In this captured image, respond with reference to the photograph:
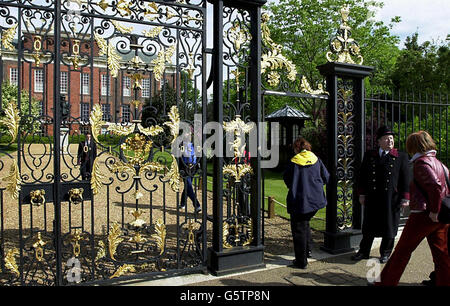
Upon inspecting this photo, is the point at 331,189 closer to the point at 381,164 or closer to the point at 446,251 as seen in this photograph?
the point at 381,164

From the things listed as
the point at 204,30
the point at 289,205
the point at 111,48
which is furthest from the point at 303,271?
the point at 111,48

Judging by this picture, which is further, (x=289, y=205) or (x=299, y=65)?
(x=299, y=65)

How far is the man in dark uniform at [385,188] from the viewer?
4.79 m

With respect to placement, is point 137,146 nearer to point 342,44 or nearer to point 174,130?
point 174,130

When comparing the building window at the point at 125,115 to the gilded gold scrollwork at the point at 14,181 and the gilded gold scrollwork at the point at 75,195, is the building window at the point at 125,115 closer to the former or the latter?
the gilded gold scrollwork at the point at 75,195

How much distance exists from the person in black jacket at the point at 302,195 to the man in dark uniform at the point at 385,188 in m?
0.78

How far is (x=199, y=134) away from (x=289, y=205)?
5.40 ft

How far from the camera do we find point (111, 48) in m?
4.09

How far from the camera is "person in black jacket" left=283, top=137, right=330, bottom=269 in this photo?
4645mm

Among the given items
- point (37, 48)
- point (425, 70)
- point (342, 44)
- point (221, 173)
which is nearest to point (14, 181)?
point (37, 48)

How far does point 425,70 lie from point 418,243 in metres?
19.1

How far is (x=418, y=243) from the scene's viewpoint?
12.1 feet

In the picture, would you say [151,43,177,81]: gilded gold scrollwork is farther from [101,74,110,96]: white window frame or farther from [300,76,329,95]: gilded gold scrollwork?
[300,76,329,95]: gilded gold scrollwork

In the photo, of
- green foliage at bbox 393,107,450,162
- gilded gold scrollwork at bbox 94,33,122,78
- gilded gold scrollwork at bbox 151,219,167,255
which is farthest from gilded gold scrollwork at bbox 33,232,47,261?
green foliage at bbox 393,107,450,162
